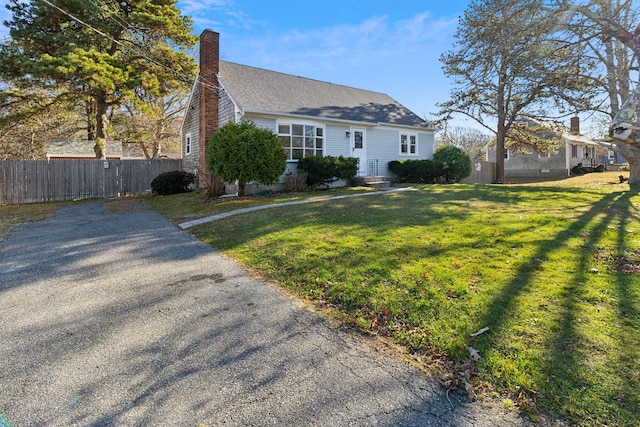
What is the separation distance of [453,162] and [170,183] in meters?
13.8

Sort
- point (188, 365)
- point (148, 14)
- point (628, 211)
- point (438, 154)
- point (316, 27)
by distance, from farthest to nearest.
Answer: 1. point (438, 154)
2. point (148, 14)
3. point (316, 27)
4. point (628, 211)
5. point (188, 365)

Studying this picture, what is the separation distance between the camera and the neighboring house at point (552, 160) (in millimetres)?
29953

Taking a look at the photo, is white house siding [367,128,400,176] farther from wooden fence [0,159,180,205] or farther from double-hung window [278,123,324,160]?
wooden fence [0,159,180,205]

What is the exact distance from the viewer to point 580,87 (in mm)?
16578

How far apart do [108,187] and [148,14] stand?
28.5 ft

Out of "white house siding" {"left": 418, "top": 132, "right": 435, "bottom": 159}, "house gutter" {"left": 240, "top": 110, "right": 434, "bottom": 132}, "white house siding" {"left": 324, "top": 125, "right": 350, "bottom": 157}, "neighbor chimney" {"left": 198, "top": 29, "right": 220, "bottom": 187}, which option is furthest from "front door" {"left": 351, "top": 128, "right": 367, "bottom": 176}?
"neighbor chimney" {"left": 198, "top": 29, "right": 220, "bottom": 187}

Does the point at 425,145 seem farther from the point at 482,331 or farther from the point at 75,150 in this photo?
the point at 75,150

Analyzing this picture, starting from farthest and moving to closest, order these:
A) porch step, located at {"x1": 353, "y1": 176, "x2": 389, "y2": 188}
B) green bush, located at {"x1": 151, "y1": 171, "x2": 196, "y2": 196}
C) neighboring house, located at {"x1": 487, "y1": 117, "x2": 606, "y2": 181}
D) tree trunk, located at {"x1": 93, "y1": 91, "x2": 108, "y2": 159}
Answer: neighboring house, located at {"x1": 487, "y1": 117, "x2": 606, "y2": 181}, tree trunk, located at {"x1": 93, "y1": 91, "x2": 108, "y2": 159}, porch step, located at {"x1": 353, "y1": 176, "x2": 389, "y2": 188}, green bush, located at {"x1": 151, "y1": 171, "x2": 196, "y2": 196}

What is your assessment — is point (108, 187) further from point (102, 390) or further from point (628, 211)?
point (628, 211)

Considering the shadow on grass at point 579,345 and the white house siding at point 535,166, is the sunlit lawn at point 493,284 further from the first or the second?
the white house siding at point 535,166

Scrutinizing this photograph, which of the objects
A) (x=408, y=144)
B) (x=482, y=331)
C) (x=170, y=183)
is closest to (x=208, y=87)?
(x=170, y=183)

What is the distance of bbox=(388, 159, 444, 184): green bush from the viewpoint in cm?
1711

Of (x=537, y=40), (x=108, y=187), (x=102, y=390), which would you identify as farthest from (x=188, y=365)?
(x=108, y=187)

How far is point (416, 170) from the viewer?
56.3 feet
